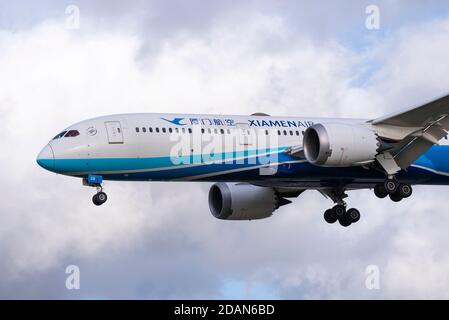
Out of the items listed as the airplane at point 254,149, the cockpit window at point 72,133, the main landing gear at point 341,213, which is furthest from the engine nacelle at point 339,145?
the cockpit window at point 72,133

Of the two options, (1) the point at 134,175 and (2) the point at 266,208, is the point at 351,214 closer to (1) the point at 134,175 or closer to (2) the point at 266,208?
(2) the point at 266,208

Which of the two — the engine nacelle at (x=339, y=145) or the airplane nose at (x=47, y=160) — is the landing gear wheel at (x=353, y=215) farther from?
the airplane nose at (x=47, y=160)

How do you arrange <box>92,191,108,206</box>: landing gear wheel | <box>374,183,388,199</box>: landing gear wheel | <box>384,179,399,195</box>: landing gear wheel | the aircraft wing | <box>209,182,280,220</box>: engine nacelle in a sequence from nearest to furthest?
<box>92,191,108,206</box>: landing gear wheel, the aircraft wing, <box>384,179,399,195</box>: landing gear wheel, <box>374,183,388,199</box>: landing gear wheel, <box>209,182,280,220</box>: engine nacelle

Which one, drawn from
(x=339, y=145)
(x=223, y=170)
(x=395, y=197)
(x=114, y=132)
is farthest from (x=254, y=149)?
(x=395, y=197)

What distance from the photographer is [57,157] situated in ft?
164

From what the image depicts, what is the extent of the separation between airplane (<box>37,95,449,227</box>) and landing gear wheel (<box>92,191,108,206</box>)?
4 cm

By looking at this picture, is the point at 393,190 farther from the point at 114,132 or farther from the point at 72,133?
the point at 72,133

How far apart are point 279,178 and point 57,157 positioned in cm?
1060

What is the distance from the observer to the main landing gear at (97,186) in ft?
166

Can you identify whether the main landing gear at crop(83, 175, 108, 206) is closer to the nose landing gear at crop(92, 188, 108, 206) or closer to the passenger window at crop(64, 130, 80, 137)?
the nose landing gear at crop(92, 188, 108, 206)

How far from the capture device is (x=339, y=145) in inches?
2039

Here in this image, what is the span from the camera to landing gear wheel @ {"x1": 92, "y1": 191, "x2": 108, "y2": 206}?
50.8m

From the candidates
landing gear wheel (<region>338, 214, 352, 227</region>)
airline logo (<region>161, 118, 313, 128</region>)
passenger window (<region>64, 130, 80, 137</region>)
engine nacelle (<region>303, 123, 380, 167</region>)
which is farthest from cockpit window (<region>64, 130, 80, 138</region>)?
landing gear wheel (<region>338, 214, 352, 227</region>)

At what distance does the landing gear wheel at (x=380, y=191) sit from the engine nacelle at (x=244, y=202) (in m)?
7.43
